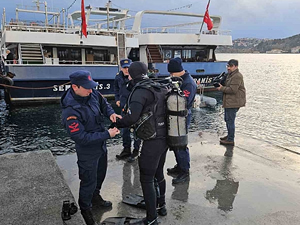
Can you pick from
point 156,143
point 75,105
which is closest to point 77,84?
point 75,105

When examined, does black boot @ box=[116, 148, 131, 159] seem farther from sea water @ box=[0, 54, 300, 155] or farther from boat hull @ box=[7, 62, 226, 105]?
boat hull @ box=[7, 62, 226, 105]

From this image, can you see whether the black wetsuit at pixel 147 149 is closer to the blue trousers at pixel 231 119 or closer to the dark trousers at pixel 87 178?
the dark trousers at pixel 87 178

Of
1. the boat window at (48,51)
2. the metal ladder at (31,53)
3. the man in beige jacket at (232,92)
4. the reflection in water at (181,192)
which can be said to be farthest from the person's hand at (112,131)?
the boat window at (48,51)

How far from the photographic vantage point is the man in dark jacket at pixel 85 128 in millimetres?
2441

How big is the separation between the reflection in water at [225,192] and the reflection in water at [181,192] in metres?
0.26

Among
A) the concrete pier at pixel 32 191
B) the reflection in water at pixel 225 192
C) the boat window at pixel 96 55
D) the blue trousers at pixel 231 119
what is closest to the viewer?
the concrete pier at pixel 32 191

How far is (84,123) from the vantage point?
254cm

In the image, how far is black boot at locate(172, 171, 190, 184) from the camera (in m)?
3.64

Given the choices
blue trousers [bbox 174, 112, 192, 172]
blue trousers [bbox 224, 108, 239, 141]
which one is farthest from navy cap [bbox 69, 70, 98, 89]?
blue trousers [bbox 224, 108, 239, 141]

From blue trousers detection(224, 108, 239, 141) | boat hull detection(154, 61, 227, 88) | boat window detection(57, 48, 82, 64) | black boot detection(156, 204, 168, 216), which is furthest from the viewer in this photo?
boat hull detection(154, 61, 227, 88)

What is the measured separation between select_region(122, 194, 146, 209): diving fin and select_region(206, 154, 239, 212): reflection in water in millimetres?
788

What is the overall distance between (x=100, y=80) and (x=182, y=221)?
1207 centimetres

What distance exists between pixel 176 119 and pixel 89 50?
14403 mm

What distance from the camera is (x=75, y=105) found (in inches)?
96.6
